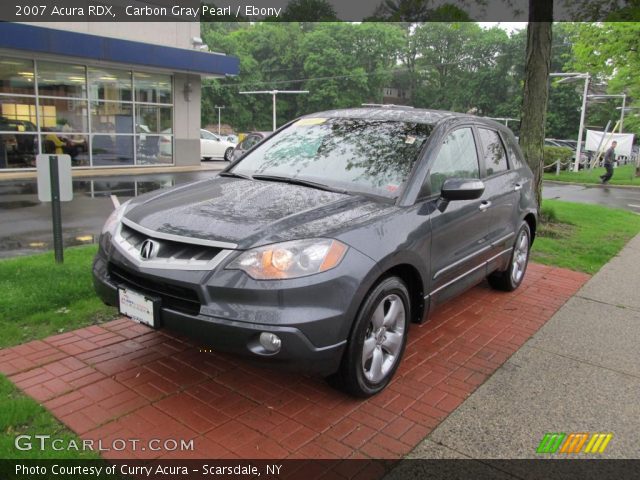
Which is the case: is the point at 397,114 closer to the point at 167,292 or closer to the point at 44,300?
the point at 167,292

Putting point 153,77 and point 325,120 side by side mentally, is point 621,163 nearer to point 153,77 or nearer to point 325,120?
point 153,77

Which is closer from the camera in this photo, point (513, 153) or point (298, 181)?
point (298, 181)

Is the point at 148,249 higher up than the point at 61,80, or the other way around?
the point at 61,80

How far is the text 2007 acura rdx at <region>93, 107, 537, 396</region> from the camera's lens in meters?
2.94

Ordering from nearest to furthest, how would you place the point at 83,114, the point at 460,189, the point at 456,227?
the point at 460,189 → the point at 456,227 → the point at 83,114

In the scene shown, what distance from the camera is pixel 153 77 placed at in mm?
18500

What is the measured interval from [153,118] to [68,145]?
127 inches

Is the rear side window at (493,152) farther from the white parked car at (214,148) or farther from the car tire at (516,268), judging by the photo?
the white parked car at (214,148)

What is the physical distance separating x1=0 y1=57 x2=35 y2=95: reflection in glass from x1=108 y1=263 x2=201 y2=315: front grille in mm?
14351

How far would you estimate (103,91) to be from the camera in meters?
17.2

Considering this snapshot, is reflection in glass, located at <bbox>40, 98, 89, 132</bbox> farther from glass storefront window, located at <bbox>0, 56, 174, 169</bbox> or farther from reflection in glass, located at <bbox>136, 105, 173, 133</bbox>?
reflection in glass, located at <bbox>136, 105, 173, 133</bbox>

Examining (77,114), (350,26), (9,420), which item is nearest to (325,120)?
(9,420)

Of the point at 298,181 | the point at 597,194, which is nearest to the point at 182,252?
the point at 298,181

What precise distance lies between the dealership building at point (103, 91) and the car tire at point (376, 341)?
46.0 feet
